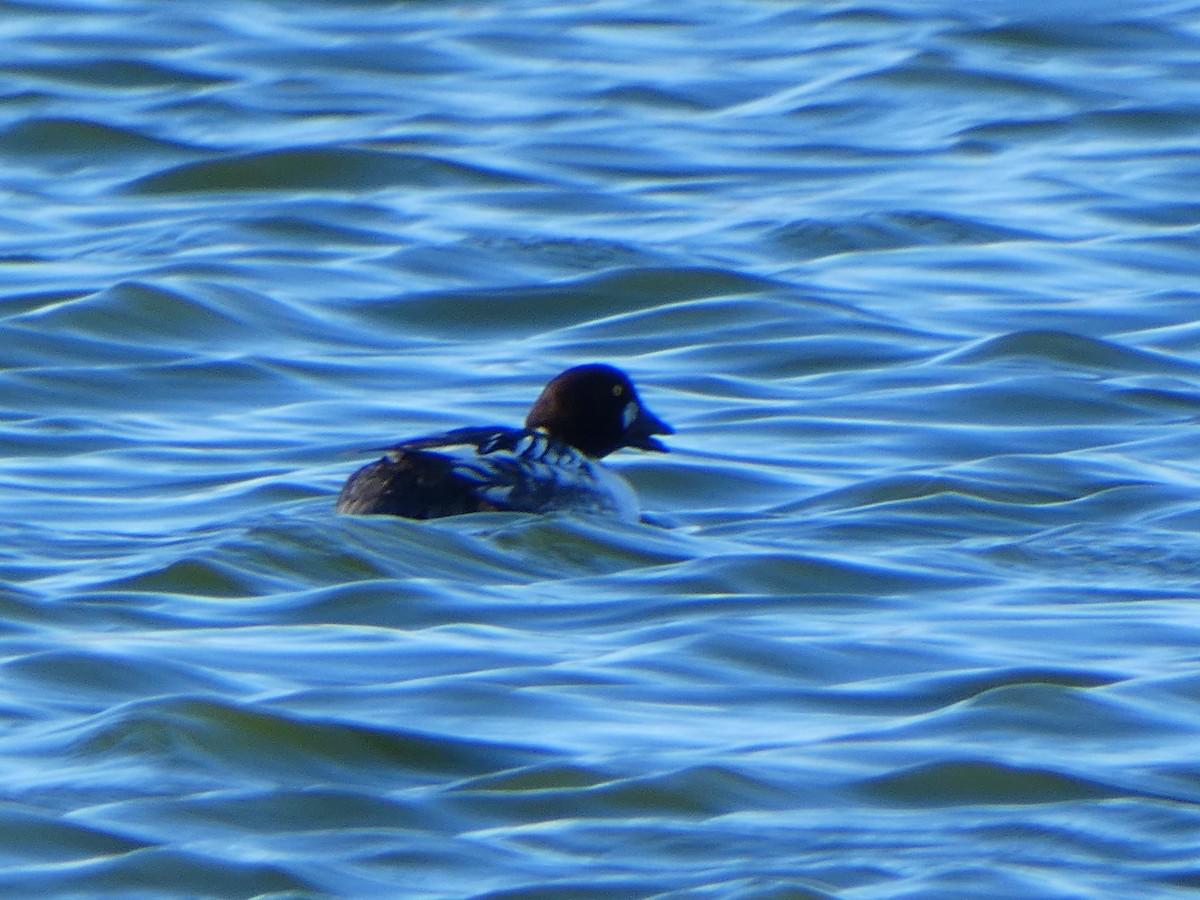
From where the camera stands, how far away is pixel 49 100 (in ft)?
54.4

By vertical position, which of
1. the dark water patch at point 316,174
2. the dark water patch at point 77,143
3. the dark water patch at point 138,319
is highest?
the dark water patch at point 77,143

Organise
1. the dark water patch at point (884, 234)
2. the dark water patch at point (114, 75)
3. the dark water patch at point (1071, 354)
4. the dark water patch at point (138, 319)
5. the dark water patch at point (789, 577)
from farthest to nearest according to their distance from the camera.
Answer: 1. the dark water patch at point (114, 75)
2. the dark water patch at point (884, 234)
3. the dark water patch at point (138, 319)
4. the dark water patch at point (1071, 354)
5. the dark water patch at point (789, 577)

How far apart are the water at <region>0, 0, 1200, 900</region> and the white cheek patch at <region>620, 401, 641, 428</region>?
0.35m

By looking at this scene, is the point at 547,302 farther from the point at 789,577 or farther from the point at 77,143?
the point at 789,577

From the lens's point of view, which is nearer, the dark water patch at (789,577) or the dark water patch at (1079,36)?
the dark water patch at (789,577)

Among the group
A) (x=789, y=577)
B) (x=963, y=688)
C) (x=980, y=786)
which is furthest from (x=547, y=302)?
(x=980, y=786)

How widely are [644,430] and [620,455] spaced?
2.51ft

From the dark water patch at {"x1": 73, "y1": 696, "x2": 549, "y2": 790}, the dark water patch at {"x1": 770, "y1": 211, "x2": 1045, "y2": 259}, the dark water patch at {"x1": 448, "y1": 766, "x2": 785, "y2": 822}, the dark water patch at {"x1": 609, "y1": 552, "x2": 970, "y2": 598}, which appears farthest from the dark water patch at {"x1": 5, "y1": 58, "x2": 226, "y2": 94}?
the dark water patch at {"x1": 448, "y1": 766, "x2": 785, "y2": 822}

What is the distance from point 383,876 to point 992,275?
8.13 meters

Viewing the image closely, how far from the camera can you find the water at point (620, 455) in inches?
240

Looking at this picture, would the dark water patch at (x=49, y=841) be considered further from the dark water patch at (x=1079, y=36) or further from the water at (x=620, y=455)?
the dark water patch at (x=1079, y=36)

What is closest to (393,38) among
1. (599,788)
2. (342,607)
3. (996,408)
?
(996,408)

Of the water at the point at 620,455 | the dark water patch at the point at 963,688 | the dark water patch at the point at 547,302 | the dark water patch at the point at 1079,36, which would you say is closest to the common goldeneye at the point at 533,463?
the water at the point at 620,455

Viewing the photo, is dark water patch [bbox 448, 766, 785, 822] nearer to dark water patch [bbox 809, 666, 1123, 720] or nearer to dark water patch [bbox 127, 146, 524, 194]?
dark water patch [bbox 809, 666, 1123, 720]
